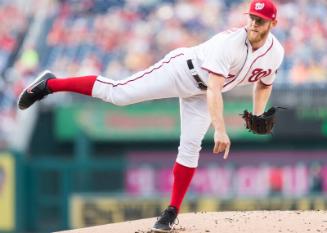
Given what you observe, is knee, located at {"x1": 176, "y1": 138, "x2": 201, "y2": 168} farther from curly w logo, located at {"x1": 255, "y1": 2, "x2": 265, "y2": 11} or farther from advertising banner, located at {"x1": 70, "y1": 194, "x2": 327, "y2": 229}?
advertising banner, located at {"x1": 70, "y1": 194, "x2": 327, "y2": 229}

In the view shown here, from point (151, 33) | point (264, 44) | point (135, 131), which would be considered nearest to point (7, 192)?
point (135, 131)

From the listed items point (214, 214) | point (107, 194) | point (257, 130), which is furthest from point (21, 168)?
point (257, 130)

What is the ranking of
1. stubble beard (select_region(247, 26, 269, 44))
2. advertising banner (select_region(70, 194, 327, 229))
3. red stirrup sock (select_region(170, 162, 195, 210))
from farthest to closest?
advertising banner (select_region(70, 194, 327, 229))
red stirrup sock (select_region(170, 162, 195, 210))
stubble beard (select_region(247, 26, 269, 44))

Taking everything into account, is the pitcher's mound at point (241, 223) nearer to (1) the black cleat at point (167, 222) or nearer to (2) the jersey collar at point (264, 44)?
(1) the black cleat at point (167, 222)

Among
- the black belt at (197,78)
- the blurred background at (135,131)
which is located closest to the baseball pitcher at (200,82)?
the black belt at (197,78)

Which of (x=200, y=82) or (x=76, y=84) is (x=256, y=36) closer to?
(x=200, y=82)

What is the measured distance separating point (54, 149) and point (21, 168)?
89 cm

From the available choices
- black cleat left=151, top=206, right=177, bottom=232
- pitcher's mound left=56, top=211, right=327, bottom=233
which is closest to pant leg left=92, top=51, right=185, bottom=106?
black cleat left=151, top=206, right=177, bottom=232

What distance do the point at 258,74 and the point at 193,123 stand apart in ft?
1.71

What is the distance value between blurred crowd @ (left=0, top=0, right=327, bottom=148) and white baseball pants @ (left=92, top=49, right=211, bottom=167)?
6647mm

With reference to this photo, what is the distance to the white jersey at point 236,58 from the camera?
5262 mm

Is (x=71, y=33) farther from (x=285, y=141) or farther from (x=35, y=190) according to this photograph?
(x=285, y=141)

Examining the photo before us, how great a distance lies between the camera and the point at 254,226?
5871 mm

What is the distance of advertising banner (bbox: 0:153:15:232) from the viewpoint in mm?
12445
